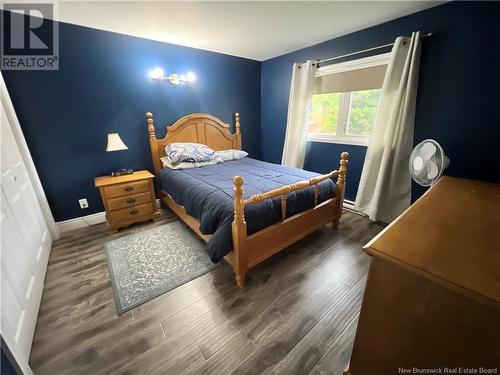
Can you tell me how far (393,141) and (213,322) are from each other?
2.61 m

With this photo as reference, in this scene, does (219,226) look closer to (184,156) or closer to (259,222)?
(259,222)

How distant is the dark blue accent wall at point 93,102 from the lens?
7.44ft

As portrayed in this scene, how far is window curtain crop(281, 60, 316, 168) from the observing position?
10.2 ft

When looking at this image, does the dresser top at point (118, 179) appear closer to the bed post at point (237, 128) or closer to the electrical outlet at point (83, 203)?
the electrical outlet at point (83, 203)

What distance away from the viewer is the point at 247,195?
1863 mm

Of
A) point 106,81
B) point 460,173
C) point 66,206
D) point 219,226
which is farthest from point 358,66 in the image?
point 66,206

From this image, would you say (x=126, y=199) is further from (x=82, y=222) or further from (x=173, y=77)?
(x=173, y=77)

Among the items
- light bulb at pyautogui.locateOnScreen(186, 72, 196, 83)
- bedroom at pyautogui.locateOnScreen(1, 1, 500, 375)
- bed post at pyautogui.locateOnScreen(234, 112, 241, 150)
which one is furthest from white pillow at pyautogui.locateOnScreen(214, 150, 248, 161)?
light bulb at pyautogui.locateOnScreen(186, 72, 196, 83)

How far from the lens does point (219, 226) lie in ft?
5.55

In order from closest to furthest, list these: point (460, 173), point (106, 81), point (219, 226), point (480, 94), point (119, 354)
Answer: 1. point (119, 354)
2. point (219, 226)
3. point (480, 94)
4. point (460, 173)
5. point (106, 81)

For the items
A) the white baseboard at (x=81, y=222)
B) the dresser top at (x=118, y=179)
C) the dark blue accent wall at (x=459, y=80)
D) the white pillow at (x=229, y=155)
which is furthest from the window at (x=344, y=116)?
the white baseboard at (x=81, y=222)

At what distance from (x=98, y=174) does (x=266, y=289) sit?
2562 millimetres

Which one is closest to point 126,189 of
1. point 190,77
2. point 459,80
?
point 190,77

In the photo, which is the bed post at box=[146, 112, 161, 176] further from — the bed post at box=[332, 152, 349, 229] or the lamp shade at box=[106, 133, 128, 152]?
the bed post at box=[332, 152, 349, 229]
